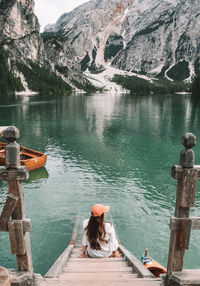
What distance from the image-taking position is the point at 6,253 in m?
13.5

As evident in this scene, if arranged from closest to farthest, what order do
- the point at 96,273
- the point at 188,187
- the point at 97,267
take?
the point at 188,187 → the point at 96,273 → the point at 97,267

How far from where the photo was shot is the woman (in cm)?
592

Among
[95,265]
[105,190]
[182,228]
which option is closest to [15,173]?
[95,265]

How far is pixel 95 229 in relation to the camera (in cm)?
601

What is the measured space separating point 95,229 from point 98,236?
1.05 ft

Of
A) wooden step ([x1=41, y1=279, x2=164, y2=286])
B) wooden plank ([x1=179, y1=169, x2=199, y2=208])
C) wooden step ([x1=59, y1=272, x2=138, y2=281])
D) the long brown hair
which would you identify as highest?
wooden plank ([x1=179, y1=169, x2=199, y2=208])

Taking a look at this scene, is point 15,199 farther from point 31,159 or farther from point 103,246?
point 31,159

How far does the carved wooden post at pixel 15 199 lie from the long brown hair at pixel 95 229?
1.78m

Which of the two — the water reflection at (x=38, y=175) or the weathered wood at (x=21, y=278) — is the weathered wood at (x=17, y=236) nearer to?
the weathered wood at (x=21, y=278)

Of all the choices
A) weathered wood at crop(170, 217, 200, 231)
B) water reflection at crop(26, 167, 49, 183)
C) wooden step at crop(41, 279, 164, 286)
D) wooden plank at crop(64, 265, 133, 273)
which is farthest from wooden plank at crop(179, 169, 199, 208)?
water reflection at crop(26, 167, 49, 183)

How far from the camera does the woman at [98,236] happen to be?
5.92 m

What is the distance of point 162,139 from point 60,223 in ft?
102

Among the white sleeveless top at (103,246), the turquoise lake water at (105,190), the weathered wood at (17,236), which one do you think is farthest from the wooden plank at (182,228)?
the turquoise lake water at (105,190)

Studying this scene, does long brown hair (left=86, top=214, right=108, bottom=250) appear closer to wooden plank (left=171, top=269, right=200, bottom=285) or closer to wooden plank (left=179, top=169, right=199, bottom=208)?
wooden plank (left=171, top=269, right=200, bottom=285)
